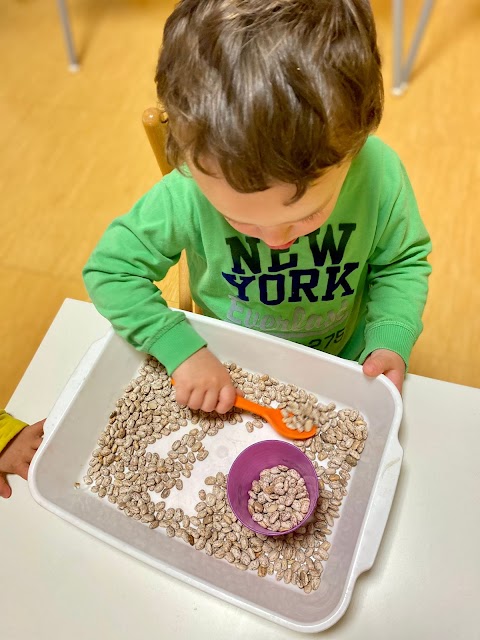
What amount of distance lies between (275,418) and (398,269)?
286 mm

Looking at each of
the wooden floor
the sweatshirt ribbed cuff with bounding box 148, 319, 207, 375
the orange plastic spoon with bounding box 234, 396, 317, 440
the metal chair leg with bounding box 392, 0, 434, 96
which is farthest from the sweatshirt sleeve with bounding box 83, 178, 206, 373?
the metal chair leg with bounding box 392, 0, 434, 96

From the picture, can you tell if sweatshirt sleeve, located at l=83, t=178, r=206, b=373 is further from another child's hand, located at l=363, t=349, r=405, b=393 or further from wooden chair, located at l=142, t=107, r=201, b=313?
another child's hand, located at l=363, t=349, r=405, b=393

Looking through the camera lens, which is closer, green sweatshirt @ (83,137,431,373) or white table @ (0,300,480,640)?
white table @ (0,300,480,640)

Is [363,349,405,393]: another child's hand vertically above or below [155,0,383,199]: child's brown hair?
below

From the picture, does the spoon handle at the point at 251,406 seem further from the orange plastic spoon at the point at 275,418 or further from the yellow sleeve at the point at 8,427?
the yellow sleeve at the point at 8,427

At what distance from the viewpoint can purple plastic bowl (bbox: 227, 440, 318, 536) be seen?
0.74 m

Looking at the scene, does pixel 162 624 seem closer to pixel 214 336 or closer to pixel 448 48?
pixel 214 336

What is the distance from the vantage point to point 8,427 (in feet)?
2.75

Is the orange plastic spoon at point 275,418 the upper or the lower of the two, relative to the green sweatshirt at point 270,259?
lower

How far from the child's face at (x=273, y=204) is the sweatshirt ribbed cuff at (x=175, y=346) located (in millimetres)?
206

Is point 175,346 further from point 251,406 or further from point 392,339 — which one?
point 392,339

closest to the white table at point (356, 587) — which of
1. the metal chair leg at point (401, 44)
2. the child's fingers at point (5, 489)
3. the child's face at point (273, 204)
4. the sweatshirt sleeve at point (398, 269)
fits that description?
the child's fingers at point (5, 489)

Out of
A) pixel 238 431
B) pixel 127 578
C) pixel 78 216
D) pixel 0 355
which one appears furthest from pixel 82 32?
pixel 127 578

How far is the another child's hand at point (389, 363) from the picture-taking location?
77 centimetres
